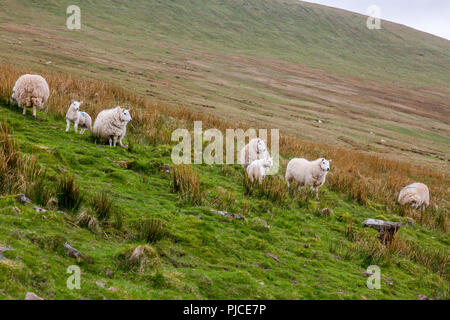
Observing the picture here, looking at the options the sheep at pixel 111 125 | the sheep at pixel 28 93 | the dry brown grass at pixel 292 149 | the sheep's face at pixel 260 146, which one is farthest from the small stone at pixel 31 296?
the sheep's face at pixel 260 146

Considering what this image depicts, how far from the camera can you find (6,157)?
665 cm

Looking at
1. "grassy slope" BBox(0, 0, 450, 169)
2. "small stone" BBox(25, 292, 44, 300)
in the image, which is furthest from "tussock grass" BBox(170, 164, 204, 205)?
"grassy slope" BBox(0, 0, 450, 169)

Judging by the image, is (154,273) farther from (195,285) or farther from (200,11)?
(200,11)

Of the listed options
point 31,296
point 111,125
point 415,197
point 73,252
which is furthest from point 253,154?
point 31,296

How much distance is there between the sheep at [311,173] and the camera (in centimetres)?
1205

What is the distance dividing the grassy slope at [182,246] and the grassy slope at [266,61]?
61.0 ft

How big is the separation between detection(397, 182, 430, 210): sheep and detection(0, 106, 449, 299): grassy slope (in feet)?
9.76

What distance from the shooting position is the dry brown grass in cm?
1327

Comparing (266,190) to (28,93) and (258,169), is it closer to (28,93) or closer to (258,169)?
(258,169)

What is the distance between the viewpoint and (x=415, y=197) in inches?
552

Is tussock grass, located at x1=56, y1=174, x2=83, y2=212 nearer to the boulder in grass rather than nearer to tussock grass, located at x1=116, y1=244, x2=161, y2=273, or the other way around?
tussock grass, located at x1=116, y1=244, x2=161, y2=273

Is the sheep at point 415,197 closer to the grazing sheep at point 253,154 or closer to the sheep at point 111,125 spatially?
the grazing sheep at point 253,154

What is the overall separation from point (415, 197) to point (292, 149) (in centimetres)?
612

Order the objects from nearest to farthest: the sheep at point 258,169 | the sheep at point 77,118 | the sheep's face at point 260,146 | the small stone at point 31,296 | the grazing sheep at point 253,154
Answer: the small stone at point 31,296
the sheep at point 77,118
the sheep at point 258,169
the sheep's face at point 260,146
the grazing sheep at point 253,154
